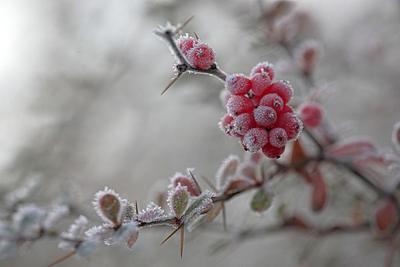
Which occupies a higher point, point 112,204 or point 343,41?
point 343,41

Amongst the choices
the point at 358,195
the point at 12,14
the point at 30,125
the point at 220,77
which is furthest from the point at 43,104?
the point at 220,77

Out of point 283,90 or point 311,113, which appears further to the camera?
point 311,113

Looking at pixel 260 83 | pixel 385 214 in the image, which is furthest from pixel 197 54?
pixel 385 214

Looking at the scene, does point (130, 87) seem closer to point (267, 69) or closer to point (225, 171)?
point (225, 171)

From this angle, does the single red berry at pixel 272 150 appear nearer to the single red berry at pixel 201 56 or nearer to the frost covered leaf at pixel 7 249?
the single red berry at pixel 201 56

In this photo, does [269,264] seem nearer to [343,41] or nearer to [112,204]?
[343,41]
